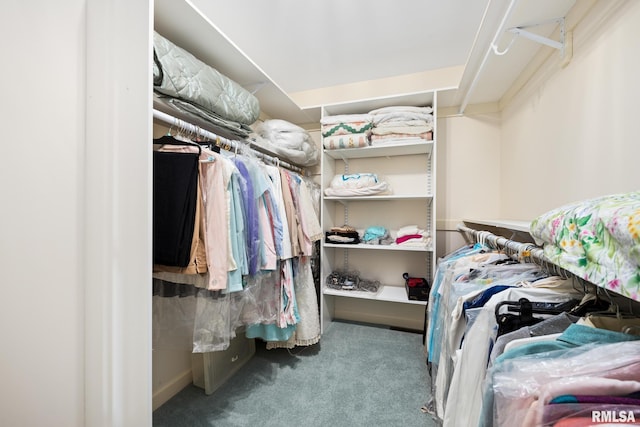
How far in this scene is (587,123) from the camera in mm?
1007

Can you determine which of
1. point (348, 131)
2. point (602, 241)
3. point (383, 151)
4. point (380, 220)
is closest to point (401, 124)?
point (383, 151)

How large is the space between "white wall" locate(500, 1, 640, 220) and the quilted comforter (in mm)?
1599

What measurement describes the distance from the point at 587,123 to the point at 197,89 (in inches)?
67.1

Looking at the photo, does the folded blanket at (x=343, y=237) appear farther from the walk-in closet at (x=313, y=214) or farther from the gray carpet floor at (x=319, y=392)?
the gray carpet floor at (x=319, y=392)

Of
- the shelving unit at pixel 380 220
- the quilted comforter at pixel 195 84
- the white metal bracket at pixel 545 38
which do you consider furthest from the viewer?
the shelving unit at pixel 380 220

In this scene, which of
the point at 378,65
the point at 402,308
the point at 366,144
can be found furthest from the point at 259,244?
the point at 378,65

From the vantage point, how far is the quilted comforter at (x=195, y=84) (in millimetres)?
973

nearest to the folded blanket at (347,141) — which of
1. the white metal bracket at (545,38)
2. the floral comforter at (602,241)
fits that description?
the white metal bracket at (545,38)

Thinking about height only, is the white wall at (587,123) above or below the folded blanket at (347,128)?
below

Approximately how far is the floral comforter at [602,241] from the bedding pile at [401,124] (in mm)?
1426

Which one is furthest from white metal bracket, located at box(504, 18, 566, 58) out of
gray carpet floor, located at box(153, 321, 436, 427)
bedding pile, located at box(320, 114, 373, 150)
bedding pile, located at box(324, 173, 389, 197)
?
gray carpet floor, located at box(153, 321, 436, 427)

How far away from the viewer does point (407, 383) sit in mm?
1487

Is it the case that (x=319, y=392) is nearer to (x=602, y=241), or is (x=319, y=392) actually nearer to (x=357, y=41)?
(x=602, y=241)

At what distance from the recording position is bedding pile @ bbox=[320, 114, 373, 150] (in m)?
1.94
